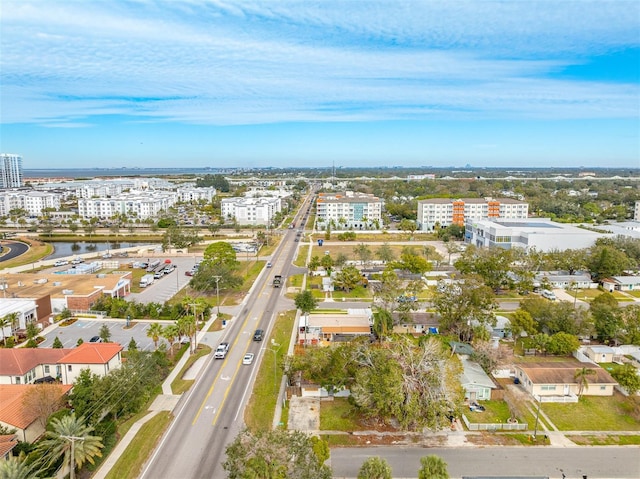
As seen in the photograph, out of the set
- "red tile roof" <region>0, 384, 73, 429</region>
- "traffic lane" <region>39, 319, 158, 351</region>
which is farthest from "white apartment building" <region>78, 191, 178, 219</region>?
"red tile roof" <region>0, 384, 73, 429</region>

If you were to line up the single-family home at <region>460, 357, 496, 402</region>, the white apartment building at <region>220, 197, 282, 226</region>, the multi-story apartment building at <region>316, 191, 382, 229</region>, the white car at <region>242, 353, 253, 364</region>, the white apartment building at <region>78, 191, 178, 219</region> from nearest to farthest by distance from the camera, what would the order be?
the single-family home at <region>460, 357, 496, 402</region> < the white car at <region>242, 353, 253, 364</region> < the multi-story apartment building at <region>316, 191, 382, 229</region> < the white apartment building at <region>220, 197, 282, 226</region> < the white apartment building at <region>78, 191, 178, 219</region>

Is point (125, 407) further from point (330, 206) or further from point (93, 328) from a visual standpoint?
point (330, 206)

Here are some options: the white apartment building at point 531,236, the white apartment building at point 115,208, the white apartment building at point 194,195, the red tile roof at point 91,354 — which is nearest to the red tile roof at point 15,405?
the red tile roof at point 91,354

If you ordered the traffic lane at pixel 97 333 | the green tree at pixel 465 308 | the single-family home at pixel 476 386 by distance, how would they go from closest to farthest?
1. the single-family home at pixel 476 386
2. the traffic lane at pixel 97 333
3. the green tree at pixel 465 308

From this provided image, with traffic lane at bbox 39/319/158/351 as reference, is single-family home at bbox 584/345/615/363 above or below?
above

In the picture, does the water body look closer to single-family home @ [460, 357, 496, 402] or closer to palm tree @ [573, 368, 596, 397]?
single-family home @ [460, 357, 496, 402]

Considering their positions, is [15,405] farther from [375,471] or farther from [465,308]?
[465,308]

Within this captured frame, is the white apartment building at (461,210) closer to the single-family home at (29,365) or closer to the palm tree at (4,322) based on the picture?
the palm tree at (4,322)
